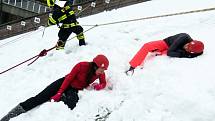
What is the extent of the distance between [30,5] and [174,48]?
24083 millimetres

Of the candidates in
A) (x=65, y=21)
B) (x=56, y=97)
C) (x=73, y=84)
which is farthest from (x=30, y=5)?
(x=56, y=97)

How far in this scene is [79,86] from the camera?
25.9ft

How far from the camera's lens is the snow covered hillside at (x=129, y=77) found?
688 centimetres

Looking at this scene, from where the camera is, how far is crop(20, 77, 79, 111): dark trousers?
750 centimetres

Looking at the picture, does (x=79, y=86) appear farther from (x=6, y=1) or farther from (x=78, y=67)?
(x=6, y=1)

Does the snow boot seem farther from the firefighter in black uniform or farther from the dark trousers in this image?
the firefighter in black uniform

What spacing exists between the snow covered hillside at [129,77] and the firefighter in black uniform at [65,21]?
27 cm

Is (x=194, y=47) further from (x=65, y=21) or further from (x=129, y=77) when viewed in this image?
(x=65, y=21)

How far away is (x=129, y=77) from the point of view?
8117mm

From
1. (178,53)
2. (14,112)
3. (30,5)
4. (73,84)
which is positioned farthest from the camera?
(30,5)

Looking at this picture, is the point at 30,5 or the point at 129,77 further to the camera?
the point at 30,5

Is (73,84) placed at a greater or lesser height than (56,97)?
greater

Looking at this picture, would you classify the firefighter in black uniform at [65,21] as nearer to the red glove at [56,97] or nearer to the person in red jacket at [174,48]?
the person in red jacket at [174,48]

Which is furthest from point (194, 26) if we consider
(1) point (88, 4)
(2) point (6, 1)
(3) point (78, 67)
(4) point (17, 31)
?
(2) point (6, 1)
